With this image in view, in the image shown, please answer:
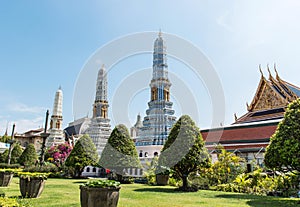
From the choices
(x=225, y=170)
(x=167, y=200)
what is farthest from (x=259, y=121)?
(x=167, y=200)

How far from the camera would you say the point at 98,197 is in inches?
231

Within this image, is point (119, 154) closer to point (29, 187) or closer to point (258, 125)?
point (29, 187)

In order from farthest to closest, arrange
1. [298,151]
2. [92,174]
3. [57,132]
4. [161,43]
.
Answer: [57,132], [161,43], [92,174], [298,151]

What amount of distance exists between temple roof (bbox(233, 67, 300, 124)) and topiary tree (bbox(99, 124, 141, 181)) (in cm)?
1903

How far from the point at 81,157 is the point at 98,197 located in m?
16.9

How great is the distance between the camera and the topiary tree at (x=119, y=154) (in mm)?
17859

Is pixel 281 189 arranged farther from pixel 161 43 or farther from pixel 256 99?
pixel 161 43

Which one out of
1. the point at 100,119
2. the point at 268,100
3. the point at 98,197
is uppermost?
the point at 100,119

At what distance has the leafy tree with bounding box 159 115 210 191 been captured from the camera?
12.9 m

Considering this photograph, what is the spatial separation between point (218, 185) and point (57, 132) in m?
46.0

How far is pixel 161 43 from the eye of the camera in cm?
3919

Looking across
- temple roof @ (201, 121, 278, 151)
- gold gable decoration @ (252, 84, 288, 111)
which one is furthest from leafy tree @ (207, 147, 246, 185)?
gold gable decoration @ (252, 84, 288, 111)

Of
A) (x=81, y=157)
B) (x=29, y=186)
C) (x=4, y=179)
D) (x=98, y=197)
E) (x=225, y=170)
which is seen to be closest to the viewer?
(x=98, y=197)

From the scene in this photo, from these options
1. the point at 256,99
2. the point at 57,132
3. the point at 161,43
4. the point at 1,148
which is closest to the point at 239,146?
the point at 256,99
